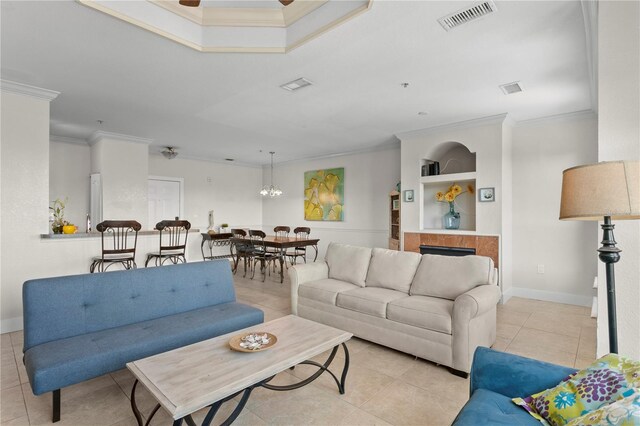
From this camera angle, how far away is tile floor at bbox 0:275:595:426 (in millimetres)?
1959

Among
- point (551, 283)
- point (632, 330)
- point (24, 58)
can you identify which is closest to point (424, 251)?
point (551, 283)

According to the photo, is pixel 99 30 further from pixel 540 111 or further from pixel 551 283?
pixel 551 283

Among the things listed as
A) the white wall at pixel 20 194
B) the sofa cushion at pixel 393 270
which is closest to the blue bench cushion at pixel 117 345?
the sofa cushion at pixel 393 270

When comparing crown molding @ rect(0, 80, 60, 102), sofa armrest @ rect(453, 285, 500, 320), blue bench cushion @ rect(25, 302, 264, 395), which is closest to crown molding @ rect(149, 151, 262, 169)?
crown molding @ rect(0, 80, 60, 102)

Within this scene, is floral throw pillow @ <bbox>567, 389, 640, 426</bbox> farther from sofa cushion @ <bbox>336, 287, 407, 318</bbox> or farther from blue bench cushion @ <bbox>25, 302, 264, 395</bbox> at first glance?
blue bench cushion @ <bbox>25, 302, 264, 395</bbox>

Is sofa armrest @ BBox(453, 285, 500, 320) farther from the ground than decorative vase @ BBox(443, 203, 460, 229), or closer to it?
closer to it

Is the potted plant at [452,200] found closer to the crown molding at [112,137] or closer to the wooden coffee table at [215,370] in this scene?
the wooden coffee table at [215,370]

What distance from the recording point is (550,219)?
4.59 metres

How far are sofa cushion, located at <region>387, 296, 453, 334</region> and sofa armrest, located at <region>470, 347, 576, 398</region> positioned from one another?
37.0 inches

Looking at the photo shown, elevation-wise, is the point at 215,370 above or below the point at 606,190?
below

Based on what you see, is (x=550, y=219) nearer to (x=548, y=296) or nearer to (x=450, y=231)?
(x=548, y=296)

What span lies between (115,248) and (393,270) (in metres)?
3.53

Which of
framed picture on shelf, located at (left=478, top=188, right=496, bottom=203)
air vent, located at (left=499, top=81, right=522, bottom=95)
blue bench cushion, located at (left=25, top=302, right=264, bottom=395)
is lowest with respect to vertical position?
blue bench cushion, located at (left=25, top=302, right=264, bottom=395)

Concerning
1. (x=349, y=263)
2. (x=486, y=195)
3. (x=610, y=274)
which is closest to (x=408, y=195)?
(x=486, y=195)
